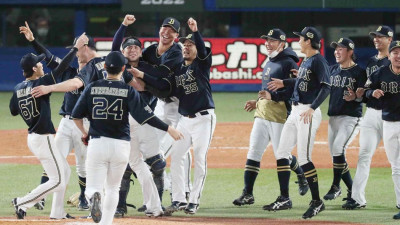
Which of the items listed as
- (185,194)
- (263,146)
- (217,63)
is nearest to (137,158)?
(185,194)

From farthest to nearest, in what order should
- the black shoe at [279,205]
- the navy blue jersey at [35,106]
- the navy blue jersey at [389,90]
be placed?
the black shoe at [279,205] < the navy blue jersey at [389,90] < the navy blue jersey at [35,106]

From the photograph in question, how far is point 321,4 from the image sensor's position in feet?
69.2

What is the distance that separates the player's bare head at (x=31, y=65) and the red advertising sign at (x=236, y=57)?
12.3m

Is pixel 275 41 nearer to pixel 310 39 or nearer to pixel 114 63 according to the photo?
pixel 310 39

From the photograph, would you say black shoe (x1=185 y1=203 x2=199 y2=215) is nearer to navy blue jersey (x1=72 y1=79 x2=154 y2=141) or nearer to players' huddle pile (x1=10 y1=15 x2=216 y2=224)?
players' huddle pile (x1=10 y1=15 x2=216 y2=224)

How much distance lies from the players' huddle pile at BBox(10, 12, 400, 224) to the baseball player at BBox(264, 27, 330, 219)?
11mm

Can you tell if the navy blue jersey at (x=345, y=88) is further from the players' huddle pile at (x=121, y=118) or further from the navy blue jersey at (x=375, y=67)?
the players' huddle pile at (x=121, y=118)

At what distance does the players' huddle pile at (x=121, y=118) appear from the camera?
809cm

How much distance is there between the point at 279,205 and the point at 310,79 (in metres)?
1.46

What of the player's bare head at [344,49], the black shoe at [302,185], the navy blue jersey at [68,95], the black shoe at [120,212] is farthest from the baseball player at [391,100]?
the navy blue jersey at [68,95]

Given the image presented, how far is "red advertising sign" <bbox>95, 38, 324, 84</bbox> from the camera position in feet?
70.4

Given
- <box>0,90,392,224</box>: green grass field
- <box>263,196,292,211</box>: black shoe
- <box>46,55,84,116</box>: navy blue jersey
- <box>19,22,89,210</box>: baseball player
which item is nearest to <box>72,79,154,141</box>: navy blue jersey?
<box>46,55,84,116</box>: navy blue jersey

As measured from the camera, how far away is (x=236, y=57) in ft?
70.5

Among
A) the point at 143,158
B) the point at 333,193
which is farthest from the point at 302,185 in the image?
the point at 143,158
